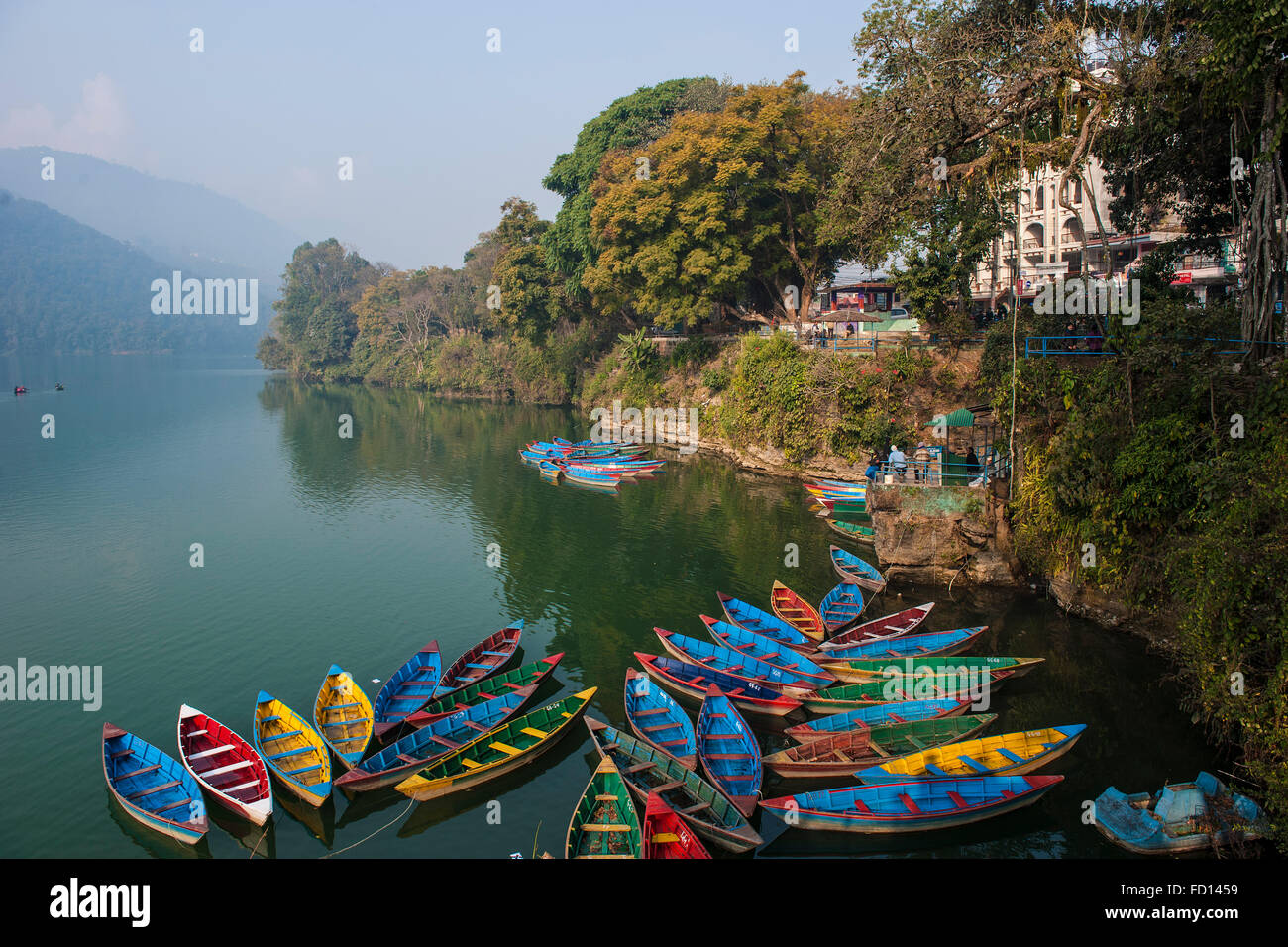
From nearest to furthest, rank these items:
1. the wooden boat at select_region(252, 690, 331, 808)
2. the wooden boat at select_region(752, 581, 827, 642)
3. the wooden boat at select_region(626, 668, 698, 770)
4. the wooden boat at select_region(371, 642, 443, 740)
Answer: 1. the wooden boat at select_region(252, 690, 331, 808)
2. the wooden boat at select_region(626, 668, 698, 770)
3. the wooden boat at select_region(371, 642, 443, 740)
4. the wooden boat at select_region(752, 581, 827, 642)

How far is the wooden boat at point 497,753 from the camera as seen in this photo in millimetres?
13211

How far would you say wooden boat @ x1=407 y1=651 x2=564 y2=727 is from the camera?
15227 mm

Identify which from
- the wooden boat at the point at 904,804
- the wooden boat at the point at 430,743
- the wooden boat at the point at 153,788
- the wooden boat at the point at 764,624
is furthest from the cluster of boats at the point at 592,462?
the wooden boat at the point at 904,804

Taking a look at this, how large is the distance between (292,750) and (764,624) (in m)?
10.4

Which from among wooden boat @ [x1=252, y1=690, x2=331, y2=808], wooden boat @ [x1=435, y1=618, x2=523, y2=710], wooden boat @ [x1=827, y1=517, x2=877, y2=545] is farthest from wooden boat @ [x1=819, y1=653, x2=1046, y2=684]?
wooden boat @ [x1=252, y1=690, x2=331, y2=808]

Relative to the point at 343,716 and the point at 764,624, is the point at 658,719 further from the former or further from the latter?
the point at 343,716

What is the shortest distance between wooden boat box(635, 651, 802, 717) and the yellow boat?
2.74 meters

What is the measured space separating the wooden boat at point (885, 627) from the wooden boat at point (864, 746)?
11.6 feet

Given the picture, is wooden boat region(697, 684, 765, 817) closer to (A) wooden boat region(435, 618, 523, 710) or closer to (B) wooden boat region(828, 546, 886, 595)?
(A) wooden boat region(435, 618, 523, 710)

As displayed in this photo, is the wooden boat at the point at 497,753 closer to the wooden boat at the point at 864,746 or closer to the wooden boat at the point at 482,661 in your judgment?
the wooden boat at the point at 482,661

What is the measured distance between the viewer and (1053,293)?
23.7 metres

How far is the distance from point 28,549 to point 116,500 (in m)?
6.93

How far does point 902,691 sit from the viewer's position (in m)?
15.4

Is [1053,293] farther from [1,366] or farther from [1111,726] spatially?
[1,366]
